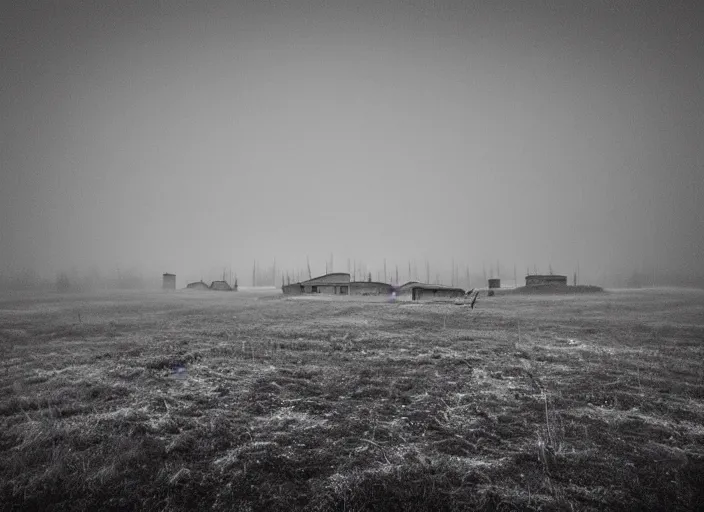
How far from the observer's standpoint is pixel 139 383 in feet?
30.4

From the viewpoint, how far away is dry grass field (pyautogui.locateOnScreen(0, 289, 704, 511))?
4.70 metres

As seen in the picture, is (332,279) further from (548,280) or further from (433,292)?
(548,280)

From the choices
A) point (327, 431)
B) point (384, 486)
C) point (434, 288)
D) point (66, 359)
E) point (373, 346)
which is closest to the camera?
point (384, 486)

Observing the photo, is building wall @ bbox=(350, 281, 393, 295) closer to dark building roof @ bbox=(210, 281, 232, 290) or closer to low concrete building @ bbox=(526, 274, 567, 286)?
low concrete building @ bbox=(526, 274, 567, 286)

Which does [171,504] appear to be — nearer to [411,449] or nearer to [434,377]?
[411,449]

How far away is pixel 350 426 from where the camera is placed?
22.1ft

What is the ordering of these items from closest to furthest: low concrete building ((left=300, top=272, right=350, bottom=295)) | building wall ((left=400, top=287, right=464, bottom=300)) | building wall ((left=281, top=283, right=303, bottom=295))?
building wall ((left=400, top=287, right=464, bottom=300)) < low concrete building ((left=300, top=272, right=350, bottom=295)) < building wall ((left=281, top=283, right=303, bottom=295))

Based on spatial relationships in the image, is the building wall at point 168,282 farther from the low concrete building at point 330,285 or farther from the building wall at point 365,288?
the building wall at point 365,288

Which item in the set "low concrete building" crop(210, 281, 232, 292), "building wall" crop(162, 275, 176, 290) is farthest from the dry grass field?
"building wall" crop(162, 275, 176, 290)

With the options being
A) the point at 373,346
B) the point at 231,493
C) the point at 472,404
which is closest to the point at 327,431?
the point at 231,493

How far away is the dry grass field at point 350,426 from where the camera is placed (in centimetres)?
470

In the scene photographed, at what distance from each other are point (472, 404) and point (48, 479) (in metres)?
8.31

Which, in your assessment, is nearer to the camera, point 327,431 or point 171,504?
point 171,504

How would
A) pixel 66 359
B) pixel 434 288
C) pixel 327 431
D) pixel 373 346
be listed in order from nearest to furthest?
pixel 327 431 < pixel 66 359 < pixel 373 346 < pixel 434 288
